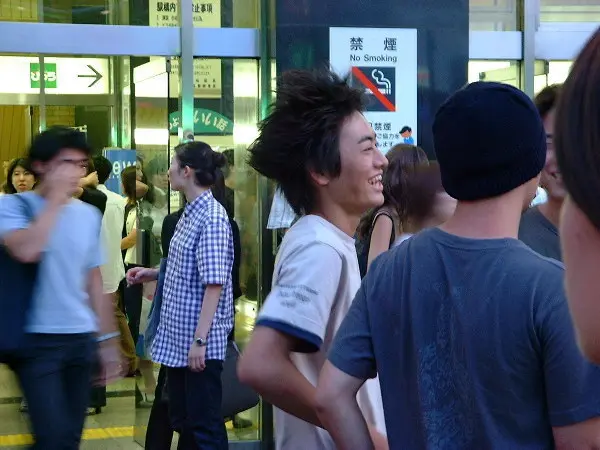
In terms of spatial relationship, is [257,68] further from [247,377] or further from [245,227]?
[247,377]

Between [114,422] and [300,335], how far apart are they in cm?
602

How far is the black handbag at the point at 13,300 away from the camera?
428 cm

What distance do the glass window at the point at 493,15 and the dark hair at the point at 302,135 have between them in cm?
466

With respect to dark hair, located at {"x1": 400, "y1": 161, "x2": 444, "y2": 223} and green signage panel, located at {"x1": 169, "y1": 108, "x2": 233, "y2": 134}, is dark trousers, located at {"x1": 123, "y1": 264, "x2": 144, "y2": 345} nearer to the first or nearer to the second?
green signage panel, located at {"x1": 169, "y1": 108, "x2": 233, "y2": 134}

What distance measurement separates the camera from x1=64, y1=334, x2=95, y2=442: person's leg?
450 cm

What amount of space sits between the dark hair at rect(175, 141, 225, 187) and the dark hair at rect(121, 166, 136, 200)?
289 cm

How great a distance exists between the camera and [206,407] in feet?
17.6

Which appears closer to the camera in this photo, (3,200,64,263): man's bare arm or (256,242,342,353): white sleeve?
(256,242,342,353): white sleeve

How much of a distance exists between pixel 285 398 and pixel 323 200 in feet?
2.01

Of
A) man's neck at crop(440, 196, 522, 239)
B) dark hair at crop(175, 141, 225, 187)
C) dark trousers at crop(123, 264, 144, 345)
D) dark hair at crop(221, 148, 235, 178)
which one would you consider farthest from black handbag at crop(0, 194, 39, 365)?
dark trousers at crop(123, 264, 144, 345)

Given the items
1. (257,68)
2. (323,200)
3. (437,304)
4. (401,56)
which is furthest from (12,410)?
(437,304)

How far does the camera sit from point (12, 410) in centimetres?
852

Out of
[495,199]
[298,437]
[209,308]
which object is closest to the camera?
[495,199]

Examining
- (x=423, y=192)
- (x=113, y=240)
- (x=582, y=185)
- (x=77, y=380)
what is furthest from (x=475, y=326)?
(x=113, y=240)
